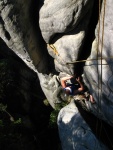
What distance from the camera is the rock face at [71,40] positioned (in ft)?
22.7

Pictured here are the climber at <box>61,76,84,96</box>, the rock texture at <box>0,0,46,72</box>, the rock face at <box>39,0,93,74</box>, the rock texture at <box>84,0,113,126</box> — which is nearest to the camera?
the rock texture at <box>84,0,113,126</box>

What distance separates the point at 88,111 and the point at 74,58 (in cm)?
267

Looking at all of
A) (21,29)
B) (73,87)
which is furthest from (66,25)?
(73,87)

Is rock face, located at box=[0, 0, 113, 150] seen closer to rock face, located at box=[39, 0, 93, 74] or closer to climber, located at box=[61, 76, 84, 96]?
rock face, located at box=[39, 0, 93, 74]

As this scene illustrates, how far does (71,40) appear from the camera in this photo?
24.9ft

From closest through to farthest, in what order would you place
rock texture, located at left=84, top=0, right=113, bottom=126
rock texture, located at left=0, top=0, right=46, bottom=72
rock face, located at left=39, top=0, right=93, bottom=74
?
rock texture, located at left=84, top=0, right=113, bottom=126, rock face, located at left=39, top=0, right=93, bottom=74, rock texture, located at left=0, top=0, right=46, bottom=72

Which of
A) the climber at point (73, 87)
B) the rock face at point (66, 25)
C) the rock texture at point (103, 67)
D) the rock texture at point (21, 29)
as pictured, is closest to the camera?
the rock texture at point (103, 67)

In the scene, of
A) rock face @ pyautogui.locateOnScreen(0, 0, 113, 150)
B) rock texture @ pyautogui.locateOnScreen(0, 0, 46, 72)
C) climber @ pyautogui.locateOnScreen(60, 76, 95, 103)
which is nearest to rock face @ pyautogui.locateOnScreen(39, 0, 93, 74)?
rock face @ pyautogui.locateOnScreen(0, 0, 113, 150)

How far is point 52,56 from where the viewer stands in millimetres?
8938

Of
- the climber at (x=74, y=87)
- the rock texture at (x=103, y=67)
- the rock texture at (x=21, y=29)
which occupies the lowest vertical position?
the climber at (x=74, y=87)

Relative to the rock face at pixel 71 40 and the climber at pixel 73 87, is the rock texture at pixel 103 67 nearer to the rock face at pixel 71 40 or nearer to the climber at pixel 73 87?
the rock face at pixel 71 40

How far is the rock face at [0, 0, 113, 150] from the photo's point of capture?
691cm

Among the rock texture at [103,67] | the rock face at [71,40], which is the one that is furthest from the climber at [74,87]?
the rock texture at [103,67]

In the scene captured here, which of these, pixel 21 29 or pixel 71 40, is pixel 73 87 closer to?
pixel 71 40
